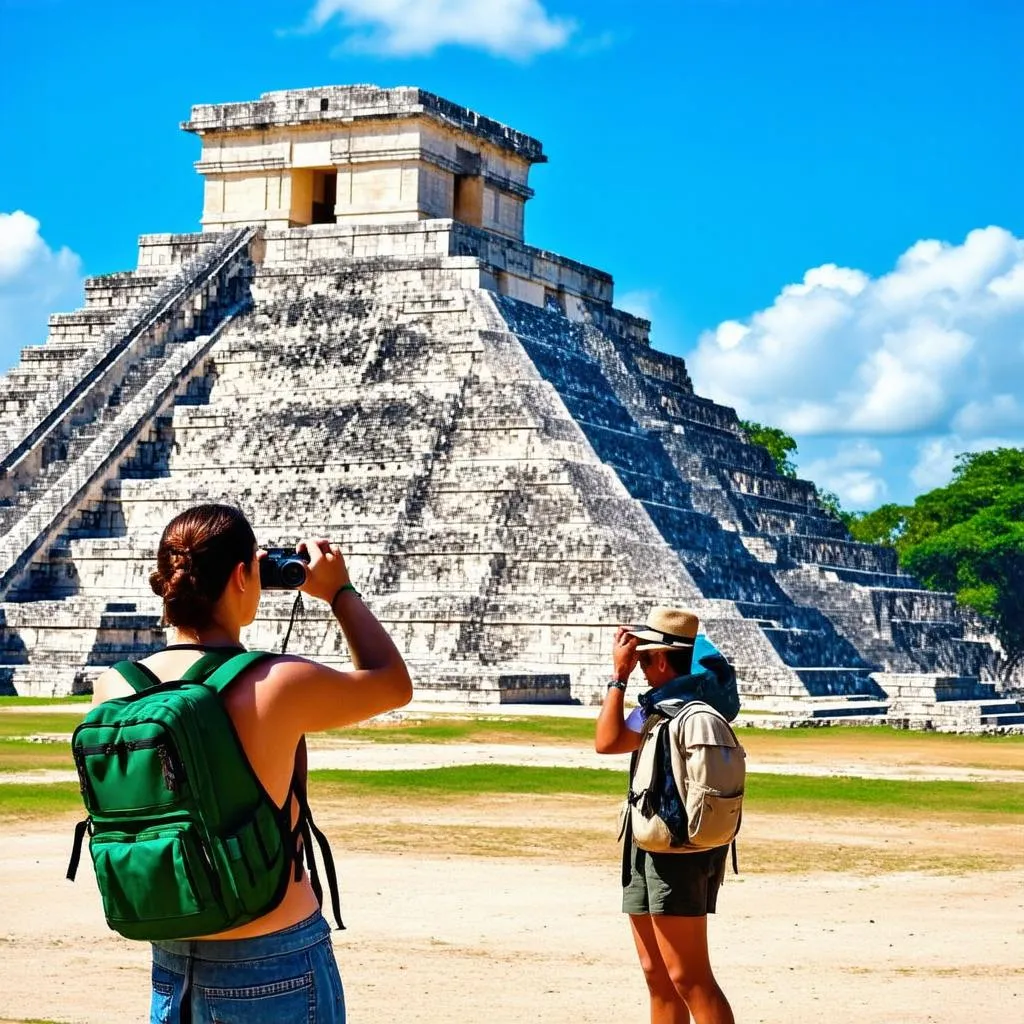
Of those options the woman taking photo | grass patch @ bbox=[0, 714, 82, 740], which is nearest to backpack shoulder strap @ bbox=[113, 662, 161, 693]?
the woman taking photo

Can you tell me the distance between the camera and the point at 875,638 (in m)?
38.8

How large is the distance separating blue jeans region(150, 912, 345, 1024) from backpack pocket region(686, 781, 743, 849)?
7.56 ft

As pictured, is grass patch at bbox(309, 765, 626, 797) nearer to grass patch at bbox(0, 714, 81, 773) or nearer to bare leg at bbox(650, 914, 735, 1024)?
grass patch at bbox(0, 714, 81, 773)

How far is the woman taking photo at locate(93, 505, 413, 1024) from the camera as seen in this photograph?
14.0ft

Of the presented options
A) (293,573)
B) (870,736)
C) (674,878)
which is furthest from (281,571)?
(870,736)

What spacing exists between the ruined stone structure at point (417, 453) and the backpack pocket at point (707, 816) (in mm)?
22061

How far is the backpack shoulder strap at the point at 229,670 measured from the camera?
426 cm

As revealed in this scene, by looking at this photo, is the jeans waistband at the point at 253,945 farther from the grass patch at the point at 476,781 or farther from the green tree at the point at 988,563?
the green tree at the point at 988,563

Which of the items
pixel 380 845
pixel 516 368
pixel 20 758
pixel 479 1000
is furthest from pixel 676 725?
pixel 516 368

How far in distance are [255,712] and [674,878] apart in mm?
2662

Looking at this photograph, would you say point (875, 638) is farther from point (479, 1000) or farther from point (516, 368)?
point (479, 1000)

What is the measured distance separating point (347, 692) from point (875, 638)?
35.2 m

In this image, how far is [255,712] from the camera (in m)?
4.27

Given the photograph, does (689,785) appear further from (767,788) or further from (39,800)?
(767,788)
